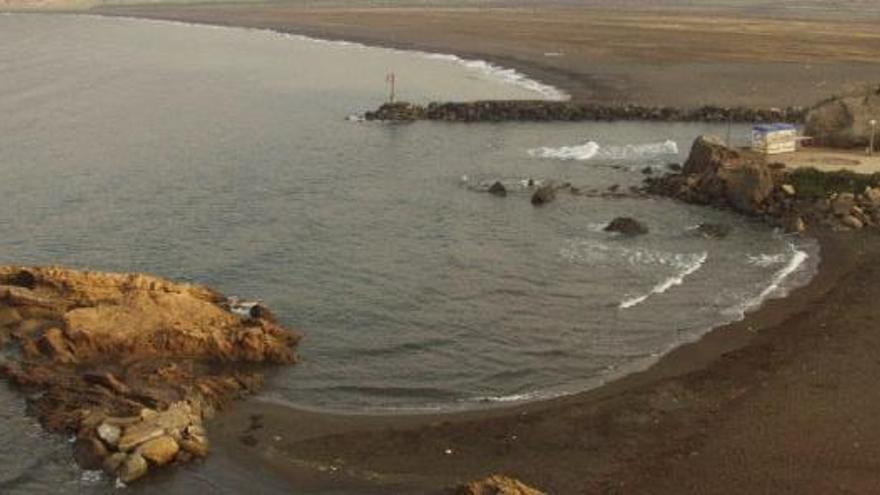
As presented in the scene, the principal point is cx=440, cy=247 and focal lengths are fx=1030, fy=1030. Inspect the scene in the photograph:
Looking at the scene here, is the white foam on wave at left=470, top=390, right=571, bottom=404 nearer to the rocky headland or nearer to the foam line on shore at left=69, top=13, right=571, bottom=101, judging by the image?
the rocky headland

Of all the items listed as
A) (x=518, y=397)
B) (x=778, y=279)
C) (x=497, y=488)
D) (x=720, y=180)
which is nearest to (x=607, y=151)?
(x=720, y=180)

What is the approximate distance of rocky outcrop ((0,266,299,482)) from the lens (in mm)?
23562

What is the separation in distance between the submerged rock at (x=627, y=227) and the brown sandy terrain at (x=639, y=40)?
3460cm

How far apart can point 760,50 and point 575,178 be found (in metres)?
59.7

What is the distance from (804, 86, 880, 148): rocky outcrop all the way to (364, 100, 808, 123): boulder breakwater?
564 inches

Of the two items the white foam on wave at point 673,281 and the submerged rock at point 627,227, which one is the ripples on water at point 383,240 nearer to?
the white foam on wave at point 673,281

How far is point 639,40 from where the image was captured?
4515 inches

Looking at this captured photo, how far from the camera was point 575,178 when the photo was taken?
53250 millimetres

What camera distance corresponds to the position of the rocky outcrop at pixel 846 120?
52312 mm

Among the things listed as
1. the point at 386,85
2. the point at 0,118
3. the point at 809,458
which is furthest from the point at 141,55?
the point at 809,458

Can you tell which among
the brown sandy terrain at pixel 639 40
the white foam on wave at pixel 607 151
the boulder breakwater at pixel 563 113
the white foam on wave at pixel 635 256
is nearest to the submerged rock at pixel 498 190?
the white foam on wave at pixel 635 256

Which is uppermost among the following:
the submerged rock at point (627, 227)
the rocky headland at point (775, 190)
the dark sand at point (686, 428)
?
the rocky headland at point (775, 190)

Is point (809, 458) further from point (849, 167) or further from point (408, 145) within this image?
Result: point (408, 145)

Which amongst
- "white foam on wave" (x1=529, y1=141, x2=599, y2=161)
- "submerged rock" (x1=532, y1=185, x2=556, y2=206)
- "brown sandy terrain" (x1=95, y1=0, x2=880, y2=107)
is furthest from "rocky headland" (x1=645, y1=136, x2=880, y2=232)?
"brown sandy terrain" (x1=95, y1=0, x2=880, y2=107)
